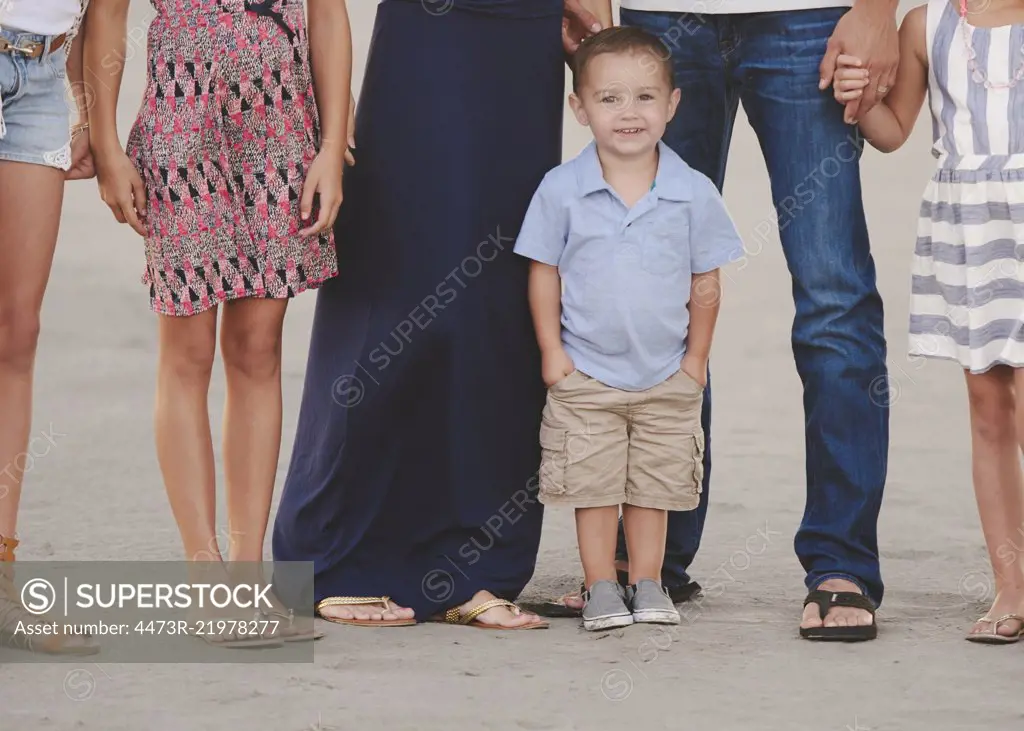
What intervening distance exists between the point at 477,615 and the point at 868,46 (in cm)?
141

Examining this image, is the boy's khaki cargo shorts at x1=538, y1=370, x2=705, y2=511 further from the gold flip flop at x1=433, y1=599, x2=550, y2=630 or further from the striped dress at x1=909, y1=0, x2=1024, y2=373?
the striped dress at x1=909, y1=0, x2=1024, y2=373

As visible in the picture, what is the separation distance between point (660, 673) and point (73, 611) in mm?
1221

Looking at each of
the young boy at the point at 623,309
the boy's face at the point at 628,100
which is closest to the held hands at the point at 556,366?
the young boy at the point at 623,309

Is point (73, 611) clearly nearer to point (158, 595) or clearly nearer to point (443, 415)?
point (158, 595)

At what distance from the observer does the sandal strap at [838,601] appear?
341cm

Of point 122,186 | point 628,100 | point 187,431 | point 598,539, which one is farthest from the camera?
point 598,539

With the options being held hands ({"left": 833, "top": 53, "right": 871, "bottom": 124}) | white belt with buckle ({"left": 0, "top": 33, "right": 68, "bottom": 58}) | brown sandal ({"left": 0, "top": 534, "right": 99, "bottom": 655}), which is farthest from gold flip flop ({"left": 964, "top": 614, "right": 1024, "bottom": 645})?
white belt with buckle ({"left": 0, "top": 33, "right": 68, "bottom": 58})

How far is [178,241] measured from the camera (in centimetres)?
321

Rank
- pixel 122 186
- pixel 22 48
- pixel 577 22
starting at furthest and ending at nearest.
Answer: pixel 577 22
pixel 122 186
pixel 22 48

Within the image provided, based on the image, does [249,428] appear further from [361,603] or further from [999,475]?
[999,475]

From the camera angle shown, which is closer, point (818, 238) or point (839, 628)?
point (839, 628)

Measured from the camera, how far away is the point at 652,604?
3.47m

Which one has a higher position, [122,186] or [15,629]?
[122,186]

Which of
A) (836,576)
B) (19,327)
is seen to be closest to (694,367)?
(836,576)
